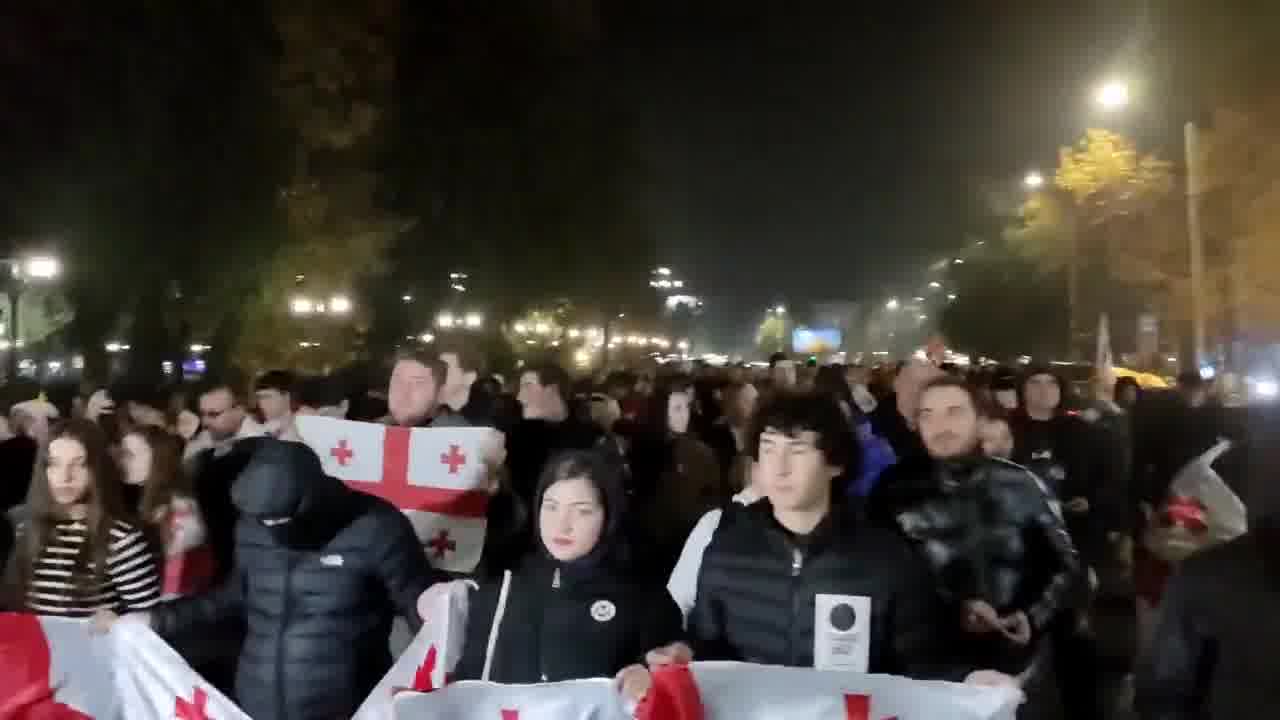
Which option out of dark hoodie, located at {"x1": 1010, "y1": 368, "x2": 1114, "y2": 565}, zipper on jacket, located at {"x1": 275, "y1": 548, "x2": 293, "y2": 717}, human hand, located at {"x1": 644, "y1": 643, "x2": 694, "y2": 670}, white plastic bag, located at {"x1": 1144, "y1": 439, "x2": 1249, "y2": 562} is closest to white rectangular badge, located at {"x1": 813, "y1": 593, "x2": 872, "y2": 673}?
human hand, located at {"x1": 644, "y1": 643, "x2": 694, "y2": 670}

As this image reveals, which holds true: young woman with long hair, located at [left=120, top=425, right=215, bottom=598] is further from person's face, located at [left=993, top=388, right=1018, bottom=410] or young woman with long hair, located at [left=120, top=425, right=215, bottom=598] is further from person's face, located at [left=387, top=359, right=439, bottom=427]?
person's face, located at [left=993, top=388, right=1018, bottom=410]

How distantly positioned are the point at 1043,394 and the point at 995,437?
252 cm

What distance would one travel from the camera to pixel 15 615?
4547 millimetres

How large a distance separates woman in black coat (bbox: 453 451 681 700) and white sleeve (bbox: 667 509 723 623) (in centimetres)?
24

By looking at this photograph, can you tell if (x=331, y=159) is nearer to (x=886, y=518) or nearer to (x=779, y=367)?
(x=779, y=367)

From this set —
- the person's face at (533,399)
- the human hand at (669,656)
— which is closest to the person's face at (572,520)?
the human hand at (669,656)

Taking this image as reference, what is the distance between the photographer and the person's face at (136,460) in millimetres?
6207

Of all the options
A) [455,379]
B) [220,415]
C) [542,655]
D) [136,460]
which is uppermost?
[455,379]

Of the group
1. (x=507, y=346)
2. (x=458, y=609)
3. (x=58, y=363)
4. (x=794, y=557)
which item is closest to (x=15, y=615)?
(x=458, y=609)

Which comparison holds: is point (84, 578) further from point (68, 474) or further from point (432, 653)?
point (432, 653)

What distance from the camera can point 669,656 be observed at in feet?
11.9

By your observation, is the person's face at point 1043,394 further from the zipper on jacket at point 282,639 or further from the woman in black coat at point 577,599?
the zipper on jacket at point 282,639

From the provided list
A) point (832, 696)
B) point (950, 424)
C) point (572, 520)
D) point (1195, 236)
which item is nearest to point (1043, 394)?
point (950, 424)

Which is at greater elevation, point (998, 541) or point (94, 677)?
point (998, 541)
